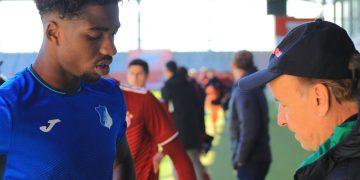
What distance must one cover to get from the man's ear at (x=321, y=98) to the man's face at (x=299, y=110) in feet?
0.04

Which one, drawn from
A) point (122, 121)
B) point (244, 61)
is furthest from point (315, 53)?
point (244, 61)

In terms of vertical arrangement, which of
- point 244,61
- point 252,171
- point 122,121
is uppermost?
point 244,61

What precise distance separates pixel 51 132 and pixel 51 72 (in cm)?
21

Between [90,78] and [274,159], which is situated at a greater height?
[90,78]

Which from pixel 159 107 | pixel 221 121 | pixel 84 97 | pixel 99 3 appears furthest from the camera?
pixel 221 121

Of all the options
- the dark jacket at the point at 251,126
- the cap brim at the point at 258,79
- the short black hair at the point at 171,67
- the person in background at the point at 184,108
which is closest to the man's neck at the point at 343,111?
the cap brim at the point at 258,79

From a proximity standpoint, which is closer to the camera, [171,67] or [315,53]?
[315,53]

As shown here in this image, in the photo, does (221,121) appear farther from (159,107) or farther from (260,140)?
(159,107)

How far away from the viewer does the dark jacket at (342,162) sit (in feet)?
4.12

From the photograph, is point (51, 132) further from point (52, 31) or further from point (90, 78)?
point (52, 31)

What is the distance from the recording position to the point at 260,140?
535 cm

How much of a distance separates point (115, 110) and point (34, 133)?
0.42 m

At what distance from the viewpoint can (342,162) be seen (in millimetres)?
1284

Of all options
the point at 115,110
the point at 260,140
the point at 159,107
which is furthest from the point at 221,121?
the point at 115,110
